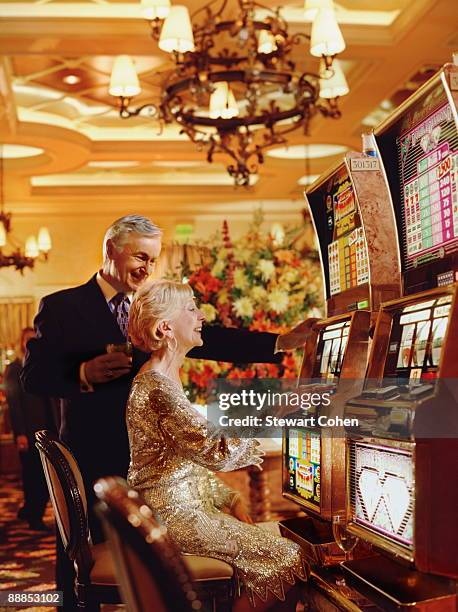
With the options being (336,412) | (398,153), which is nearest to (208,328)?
(336,412)

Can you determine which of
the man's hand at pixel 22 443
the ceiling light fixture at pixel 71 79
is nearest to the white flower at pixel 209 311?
the man's hand at pixel 22 443

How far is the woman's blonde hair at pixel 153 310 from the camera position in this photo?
2346mm

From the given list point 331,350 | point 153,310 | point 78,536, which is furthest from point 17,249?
point 78,536

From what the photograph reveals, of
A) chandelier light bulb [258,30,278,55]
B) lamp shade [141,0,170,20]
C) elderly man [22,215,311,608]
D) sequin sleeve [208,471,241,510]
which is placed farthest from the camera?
chandelier light bulb [258,30,278,55]

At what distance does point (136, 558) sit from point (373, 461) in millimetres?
702

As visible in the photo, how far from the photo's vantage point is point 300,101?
4.70 metres

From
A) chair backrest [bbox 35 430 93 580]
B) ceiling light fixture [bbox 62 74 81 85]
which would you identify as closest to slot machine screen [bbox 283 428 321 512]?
chair backrest [bbox 35 430 93 580]

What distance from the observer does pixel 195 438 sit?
7.06ft

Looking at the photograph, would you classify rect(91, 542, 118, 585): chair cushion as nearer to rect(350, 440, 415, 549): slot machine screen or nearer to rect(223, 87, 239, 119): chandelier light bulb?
rect(350, 440, 415, 549): slot machine screen

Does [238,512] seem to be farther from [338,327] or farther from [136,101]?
[136,101]

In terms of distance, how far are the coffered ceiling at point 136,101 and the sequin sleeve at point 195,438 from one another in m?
3.08

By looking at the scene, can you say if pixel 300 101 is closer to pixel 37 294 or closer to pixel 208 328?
pixel 208 328

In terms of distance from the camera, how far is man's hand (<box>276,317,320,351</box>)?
103 inches

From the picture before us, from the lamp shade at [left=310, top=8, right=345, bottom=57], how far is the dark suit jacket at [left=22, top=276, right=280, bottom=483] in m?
2.23
